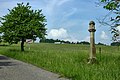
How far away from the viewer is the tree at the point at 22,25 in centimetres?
4088

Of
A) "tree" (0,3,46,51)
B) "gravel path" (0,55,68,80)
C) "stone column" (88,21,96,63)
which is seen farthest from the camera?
"tree" (0,3,46,51)

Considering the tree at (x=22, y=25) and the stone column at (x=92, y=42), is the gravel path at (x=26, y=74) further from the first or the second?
the tree at (x=22, y=25)

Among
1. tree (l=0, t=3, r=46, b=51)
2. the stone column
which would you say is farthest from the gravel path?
tree (l=0, t=3, r=46, b=51)

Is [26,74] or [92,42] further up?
[92,42]

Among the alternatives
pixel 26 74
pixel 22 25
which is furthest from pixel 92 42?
pixel 22 25

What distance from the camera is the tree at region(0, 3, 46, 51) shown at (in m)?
40.9

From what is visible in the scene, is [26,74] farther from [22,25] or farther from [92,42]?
[22,25]

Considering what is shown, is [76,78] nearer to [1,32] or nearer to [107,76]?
[107,76]

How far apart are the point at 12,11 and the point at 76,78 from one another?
31024 millimetres

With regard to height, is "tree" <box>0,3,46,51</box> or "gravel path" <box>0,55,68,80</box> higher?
"tree" <box>0,3,46,51</box>

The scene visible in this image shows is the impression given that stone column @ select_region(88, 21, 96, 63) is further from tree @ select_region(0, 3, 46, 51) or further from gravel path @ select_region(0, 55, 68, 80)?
tree @ select_region(0, 3, 46, 51)

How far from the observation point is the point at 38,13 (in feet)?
139

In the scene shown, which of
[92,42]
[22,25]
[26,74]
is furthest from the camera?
[22,25]

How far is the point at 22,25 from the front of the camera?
4122 cm
